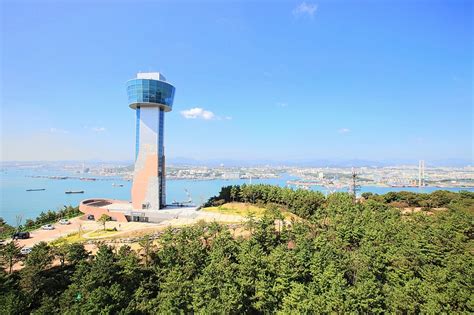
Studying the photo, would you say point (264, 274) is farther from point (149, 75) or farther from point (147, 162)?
point (149, 75)

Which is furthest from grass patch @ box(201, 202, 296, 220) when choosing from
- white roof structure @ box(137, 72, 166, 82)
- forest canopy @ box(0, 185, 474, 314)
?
white roof structure @ box(137, 72, 166, 82)

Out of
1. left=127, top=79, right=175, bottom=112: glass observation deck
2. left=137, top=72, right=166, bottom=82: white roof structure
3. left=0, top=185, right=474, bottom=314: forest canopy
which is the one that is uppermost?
left=137, top=72, right=166, bottom=82: white roof structure

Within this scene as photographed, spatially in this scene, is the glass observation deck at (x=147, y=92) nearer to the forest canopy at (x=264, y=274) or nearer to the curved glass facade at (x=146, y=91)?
the curved glass facade at (x=146, y=91)

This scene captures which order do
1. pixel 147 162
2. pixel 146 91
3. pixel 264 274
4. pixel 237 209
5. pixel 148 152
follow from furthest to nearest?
1. pixel 237 209
2. pixel 148 152
3. pixel 147 162
4. pixel 146 91
5. pixel 264 274

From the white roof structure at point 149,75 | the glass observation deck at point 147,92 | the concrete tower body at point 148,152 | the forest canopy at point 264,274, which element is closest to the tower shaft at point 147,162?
the concrete tower body at point 148,152

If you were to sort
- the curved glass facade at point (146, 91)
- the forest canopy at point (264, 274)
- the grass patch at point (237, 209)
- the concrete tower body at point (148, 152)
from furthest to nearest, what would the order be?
the concrete tower body at point (148, 152), the curved glass facade at point (146, 91), the grass patch at point (237, 209), the forest canopy at point (264, 274)

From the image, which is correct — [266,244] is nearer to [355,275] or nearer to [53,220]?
[355,275]

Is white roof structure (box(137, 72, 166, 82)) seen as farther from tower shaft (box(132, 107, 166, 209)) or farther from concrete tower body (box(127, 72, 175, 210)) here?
tower shaft (box(132, 107, 166, 209))

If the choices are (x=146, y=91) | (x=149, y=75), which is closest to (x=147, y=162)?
(x=146, y=91)
